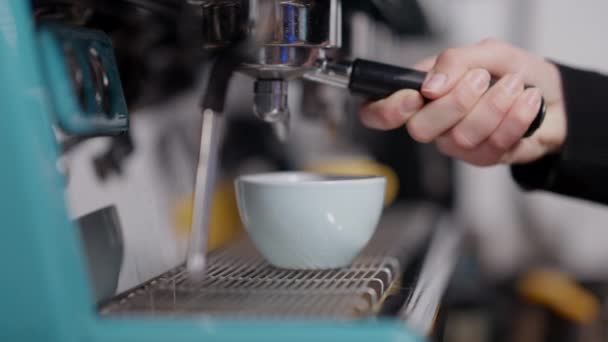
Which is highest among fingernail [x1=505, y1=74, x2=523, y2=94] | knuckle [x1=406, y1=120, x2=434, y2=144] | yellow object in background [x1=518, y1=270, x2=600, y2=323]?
fingernail [x1=505, y1=74, x2=523, y2=94]

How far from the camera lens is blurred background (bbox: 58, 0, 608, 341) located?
0.53 meters

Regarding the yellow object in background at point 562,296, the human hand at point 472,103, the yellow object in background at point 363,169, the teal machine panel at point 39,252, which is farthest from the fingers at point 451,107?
the yellow object in background at point 562,296

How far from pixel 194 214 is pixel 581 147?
1.29ft

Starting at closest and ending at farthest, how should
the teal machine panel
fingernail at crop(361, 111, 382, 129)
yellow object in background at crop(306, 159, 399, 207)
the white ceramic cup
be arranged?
the teal machine panel < the white ceramic cup < fingernail at crop(361, 111, 382, 129) < yellow object in background at crop(306, 159, 399, 207)

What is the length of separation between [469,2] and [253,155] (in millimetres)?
553

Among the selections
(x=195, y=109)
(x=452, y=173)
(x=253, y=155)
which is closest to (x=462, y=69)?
(x=195, y=109)

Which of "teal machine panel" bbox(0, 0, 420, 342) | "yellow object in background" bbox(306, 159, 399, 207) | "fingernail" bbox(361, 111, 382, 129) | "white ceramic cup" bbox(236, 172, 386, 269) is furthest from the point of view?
"yellow object in background" bbox(306, 159, 399, 207)

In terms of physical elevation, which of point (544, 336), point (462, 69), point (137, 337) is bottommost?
point (544, 336)

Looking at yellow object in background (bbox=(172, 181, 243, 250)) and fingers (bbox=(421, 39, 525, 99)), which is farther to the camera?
yellow object in background (bbox=(172, 181, 243, 250))

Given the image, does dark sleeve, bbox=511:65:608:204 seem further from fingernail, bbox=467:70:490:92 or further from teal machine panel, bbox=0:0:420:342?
teal machine panel, bbox=0:0:420:342

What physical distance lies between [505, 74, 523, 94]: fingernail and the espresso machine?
4 cm

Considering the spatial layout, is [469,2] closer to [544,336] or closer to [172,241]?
[544,336]

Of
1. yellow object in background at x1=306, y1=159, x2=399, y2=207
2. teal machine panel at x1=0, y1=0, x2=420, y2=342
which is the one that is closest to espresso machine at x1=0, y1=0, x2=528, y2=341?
teal machine panel at x1=0, y1=0, x2=420, y2=342

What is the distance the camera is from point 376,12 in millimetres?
691
